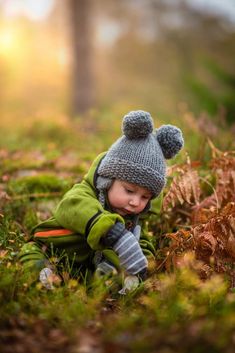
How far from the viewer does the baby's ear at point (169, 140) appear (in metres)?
→ 3.86

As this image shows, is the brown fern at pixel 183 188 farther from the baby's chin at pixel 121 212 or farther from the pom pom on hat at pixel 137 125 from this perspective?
the pom pom on hat at pixel 137 125

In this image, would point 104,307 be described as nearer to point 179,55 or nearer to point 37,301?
point 37,301

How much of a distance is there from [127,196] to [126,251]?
0.44m

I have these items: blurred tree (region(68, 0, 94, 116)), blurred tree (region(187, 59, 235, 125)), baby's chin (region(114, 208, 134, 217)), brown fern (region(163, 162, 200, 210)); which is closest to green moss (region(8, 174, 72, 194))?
brown fern (region(163, 162, 200, 210))

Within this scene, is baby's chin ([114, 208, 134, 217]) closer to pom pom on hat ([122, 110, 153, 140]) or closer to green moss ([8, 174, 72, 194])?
pom pom on hat ([122, 110, 153, 140])

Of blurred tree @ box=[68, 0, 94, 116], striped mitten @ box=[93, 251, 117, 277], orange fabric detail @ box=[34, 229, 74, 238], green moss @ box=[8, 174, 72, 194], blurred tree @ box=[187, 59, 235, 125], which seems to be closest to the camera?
striped mitten @ box=[93, 251, 117, 277]

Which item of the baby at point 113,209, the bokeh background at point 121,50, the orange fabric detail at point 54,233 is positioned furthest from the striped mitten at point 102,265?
the bokeh background at point 121,50

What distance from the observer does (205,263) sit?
3787mm

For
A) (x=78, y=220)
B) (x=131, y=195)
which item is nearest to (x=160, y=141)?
(x=131, y=195)

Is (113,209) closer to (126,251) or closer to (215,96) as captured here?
(126,251)

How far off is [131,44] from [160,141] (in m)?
24.4

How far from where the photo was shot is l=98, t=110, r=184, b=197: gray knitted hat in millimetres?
3662

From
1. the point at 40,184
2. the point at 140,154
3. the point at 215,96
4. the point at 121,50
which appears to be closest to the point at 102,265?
the point at 140,154

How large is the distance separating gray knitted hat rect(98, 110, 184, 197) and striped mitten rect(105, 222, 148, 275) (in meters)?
0.42
